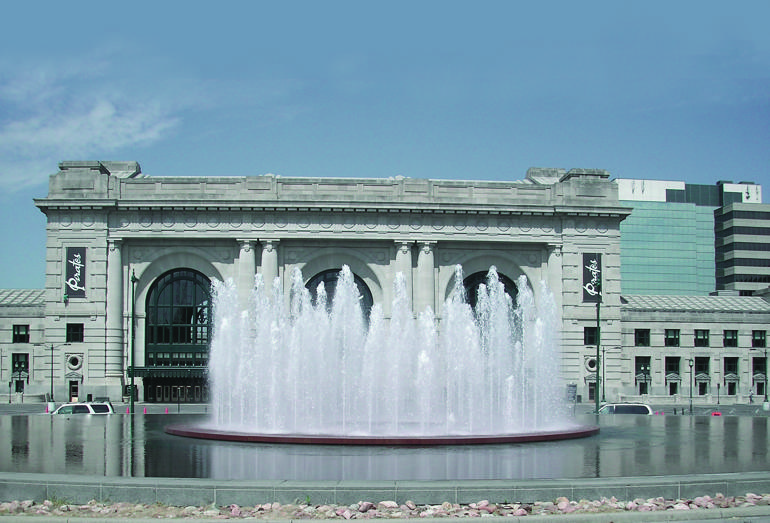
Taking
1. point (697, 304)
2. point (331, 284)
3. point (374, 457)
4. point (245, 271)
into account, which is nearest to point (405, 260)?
point (331, 284)

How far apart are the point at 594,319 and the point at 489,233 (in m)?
10.0

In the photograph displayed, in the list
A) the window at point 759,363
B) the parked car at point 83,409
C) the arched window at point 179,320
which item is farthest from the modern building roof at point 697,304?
the parked car at point 83,409

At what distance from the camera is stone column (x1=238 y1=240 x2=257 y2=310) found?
59.1m

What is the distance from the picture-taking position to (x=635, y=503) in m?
13.9

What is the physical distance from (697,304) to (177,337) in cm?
4198

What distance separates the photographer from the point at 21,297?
216 ft

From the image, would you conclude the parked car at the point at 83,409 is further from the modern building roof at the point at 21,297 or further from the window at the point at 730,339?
the window at the point at 730,339

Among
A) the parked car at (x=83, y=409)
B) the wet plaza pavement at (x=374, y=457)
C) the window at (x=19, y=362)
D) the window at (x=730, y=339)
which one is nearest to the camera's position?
the wet plaza pavement at (x=374, y=457)

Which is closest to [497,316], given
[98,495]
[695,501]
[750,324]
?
[695,501]

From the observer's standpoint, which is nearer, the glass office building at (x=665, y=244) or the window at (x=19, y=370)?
the window at (x=19, y=370)

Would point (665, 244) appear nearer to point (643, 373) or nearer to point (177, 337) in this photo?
point (643, 373)

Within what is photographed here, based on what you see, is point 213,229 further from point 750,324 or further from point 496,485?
point 496,485

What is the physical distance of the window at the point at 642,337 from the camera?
Result: 2564 inches

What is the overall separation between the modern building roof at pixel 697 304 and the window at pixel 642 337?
182cm
